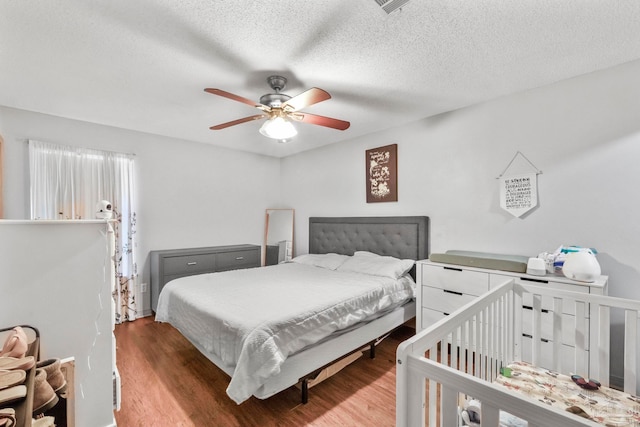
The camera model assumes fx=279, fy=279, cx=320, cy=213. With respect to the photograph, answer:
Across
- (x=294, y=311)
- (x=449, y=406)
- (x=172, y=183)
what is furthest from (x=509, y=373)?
(x=172, y=183)

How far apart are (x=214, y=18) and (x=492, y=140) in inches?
99.1

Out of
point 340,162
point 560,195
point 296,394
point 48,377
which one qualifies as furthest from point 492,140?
point 48,377

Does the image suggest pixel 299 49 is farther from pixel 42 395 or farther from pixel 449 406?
pixel 42 395

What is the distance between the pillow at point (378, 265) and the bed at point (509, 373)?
3.93 feet

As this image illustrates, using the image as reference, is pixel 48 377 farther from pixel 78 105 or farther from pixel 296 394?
pixel 78 105

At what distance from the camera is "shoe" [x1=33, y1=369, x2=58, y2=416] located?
3.44 feet

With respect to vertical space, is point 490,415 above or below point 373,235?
below

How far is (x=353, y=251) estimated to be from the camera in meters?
3.80

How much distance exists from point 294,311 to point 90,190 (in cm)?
287

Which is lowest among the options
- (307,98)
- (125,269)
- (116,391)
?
(116,391)

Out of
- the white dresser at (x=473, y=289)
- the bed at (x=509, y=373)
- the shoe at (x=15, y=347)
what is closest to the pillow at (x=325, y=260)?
the white dresser at (x=473, y=289)

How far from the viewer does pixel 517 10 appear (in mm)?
1469

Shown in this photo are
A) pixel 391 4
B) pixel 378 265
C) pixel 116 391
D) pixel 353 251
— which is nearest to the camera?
pixel 391 4

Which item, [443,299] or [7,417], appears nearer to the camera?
[7,417]
